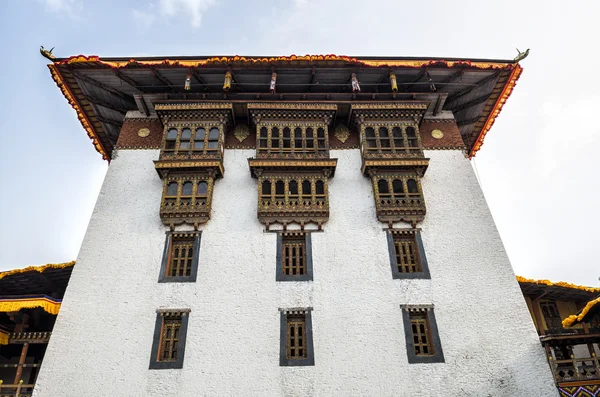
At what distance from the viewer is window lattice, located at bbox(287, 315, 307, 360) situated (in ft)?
35.7

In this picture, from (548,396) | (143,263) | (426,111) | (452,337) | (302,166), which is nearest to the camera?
(548,396)

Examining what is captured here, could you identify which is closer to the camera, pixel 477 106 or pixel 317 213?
pixel 317 213

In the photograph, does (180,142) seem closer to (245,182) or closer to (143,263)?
(245,182)

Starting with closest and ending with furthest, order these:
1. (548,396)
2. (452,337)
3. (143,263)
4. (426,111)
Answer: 1. (548,396)
2. (452,337)
3. (143,263)
4. (426,111)

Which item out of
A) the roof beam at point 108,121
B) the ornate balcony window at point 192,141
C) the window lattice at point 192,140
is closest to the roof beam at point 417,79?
the ornate balcony window at point 192,141

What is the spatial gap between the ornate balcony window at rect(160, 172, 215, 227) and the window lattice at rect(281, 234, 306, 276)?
2.50 m

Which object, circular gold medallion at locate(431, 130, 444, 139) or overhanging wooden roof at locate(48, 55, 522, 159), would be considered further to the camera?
circular gold medallion at locate(431, 130, 444, 139)

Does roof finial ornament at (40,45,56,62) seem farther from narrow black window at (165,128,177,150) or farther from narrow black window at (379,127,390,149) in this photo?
narrow black window at (379,127,390,149)

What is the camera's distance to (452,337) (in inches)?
438

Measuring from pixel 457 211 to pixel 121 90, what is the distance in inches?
479

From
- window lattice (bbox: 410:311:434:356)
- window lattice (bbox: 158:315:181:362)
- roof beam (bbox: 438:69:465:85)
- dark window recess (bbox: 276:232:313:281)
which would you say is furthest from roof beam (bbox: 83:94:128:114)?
window lattice (bbox: 410:311:434:356)

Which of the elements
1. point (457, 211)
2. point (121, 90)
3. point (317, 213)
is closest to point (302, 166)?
point (317, 213)

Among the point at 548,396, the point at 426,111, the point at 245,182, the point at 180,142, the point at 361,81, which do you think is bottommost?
the point at 548,396

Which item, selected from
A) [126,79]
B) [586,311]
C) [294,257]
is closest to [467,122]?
[586,311]
